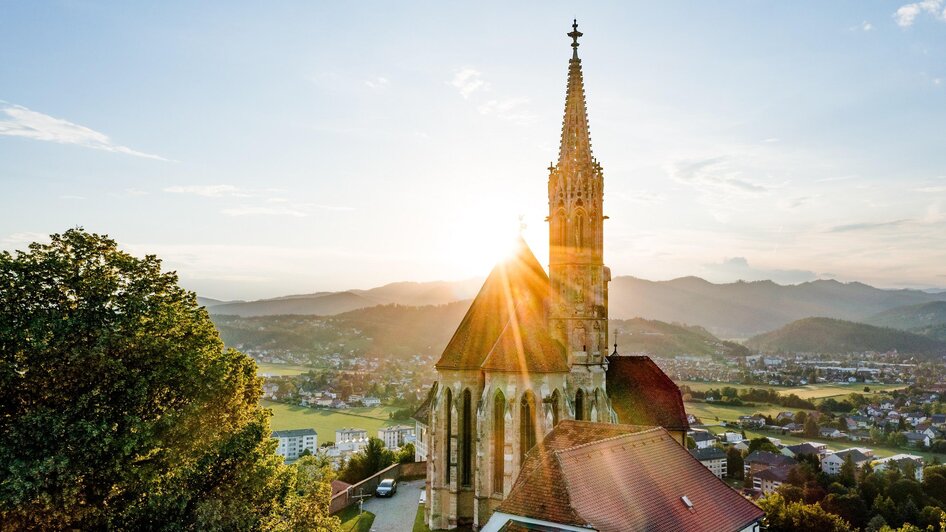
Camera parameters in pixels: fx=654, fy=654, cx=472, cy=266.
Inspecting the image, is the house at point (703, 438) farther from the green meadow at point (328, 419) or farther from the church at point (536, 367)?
the church at point (536, 367)

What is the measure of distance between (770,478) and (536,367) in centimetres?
5912

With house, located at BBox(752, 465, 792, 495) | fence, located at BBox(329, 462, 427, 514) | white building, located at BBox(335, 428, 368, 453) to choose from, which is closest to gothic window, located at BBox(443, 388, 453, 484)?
fence, located at BBox(329, 462, 427, 514)

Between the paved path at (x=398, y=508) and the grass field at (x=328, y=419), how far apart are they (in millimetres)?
57508

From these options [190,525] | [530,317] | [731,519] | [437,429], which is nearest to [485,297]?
[530,317]

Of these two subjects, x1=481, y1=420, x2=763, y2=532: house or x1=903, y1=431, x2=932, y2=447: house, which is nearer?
x1=481, y1=420, x2=763, y2=532: house

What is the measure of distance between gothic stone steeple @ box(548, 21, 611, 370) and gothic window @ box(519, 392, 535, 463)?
11.2 ft

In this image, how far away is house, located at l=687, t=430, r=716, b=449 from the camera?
91950 millimetres

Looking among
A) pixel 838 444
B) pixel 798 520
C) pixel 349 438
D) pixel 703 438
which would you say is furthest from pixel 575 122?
pixel 838 444

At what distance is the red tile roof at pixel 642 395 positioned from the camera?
3522cm

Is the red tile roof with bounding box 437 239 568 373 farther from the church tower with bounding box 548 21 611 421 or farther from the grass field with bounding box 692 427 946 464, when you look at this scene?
the grass field with bounding box 692 427 946 464

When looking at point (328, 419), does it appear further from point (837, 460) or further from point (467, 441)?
point (467, 441)

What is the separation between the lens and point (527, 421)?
31.2m

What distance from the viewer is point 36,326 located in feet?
57.0

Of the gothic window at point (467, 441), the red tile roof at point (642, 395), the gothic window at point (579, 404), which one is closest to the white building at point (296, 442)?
the gothic window at point (467, 441)
